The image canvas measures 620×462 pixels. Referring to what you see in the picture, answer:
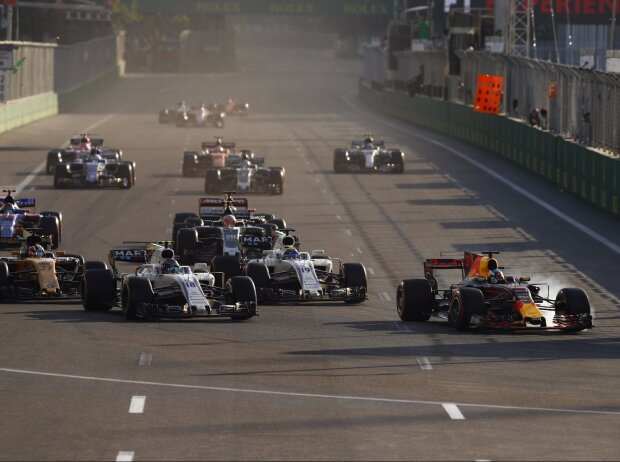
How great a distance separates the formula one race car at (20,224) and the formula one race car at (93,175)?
14.8 metres

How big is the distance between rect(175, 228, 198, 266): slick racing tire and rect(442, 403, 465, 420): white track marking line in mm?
14717

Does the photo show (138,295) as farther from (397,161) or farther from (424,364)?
(397,161)

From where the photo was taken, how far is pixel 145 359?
77.7 ft

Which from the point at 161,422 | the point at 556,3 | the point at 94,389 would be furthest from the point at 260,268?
the point at 556,3

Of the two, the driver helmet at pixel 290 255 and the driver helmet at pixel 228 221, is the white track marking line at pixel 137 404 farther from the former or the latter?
the driver helmet at pixel 228 221

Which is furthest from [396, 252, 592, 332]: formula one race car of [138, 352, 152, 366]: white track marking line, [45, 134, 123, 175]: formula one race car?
[45, 134, 123, 175]: formula one race car

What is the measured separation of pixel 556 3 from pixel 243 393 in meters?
90.7


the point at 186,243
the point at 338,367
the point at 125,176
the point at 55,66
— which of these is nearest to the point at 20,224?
the point at 186,243

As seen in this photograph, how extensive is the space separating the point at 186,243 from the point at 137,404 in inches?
582

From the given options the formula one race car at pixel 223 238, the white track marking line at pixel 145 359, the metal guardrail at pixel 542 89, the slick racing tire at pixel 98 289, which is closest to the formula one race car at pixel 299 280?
the slick racing tire at pixel 98 289

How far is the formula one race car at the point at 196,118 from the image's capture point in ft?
295

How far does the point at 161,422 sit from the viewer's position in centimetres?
1909

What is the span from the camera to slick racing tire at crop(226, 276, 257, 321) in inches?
1089

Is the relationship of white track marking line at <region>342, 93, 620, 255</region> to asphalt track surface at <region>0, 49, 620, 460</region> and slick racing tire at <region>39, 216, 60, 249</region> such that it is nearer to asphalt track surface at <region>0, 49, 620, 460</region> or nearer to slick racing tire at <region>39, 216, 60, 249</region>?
asphalt track surface at <region>0, 49, 620, 460</region>
